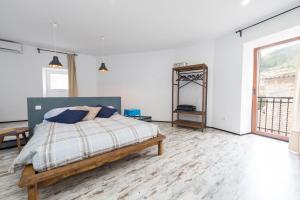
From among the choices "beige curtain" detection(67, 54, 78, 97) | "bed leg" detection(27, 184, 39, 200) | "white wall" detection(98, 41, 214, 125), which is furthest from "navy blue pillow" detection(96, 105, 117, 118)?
"beige curtain" detection(67, 54, 78, 97)

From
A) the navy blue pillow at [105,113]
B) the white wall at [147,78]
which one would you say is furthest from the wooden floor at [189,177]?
the white wall at [147,78]

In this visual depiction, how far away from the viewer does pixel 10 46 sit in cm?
410

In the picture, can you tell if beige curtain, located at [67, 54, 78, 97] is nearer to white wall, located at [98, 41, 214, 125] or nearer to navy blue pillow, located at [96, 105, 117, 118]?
white wall, located at [98, 41, 214, 125]

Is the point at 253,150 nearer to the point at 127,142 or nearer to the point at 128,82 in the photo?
the point at 127,142

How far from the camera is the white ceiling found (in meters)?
2.34

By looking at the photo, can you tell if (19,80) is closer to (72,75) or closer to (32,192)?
(72,75)

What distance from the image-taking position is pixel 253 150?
101 inches

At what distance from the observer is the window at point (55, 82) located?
493cm

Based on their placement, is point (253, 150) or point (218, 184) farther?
point (253, 150)

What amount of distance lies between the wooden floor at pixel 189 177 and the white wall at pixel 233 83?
932mm

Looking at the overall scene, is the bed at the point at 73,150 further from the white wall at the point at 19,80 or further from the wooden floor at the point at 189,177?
the white wall at the point at 19,80

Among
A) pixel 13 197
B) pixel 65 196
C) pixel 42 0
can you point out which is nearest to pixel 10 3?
pixel 42 0

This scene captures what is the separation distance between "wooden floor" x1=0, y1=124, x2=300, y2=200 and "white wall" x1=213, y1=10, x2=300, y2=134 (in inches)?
36.7

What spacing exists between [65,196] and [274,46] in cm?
470
